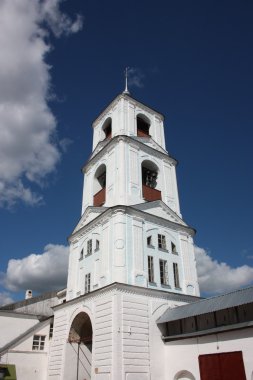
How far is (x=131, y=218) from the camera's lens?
2252 cm

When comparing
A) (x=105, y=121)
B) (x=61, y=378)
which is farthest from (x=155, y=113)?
(x=61, y=378)

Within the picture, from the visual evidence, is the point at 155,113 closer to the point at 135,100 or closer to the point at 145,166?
the point at 135,100

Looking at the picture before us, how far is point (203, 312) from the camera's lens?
58.3ft

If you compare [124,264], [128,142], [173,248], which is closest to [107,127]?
[128,142]

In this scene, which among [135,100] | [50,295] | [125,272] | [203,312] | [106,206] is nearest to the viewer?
[203,312]

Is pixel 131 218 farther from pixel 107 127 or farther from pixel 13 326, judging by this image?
pixel 13 326

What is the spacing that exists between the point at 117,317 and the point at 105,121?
62.2 feet

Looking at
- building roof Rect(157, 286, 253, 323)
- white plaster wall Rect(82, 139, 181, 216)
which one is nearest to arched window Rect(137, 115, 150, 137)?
white plaster wall Rect(82, 139, 181, 216)

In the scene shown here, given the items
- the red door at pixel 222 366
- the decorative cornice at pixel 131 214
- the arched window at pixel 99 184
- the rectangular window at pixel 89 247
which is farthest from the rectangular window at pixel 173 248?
the red door at pixel 222 366

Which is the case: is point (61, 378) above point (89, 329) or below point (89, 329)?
below

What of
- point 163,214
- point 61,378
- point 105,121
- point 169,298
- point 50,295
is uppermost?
point 105,121

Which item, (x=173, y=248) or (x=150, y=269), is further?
(x=173, y=248)

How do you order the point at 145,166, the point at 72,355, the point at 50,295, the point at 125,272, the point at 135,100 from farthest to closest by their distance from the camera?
1. the point at 50,295
2. the point at 135,100
3. the point at 145,166
4. the point at 72,355
5. the point at 125,272

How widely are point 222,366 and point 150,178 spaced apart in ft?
49.7
